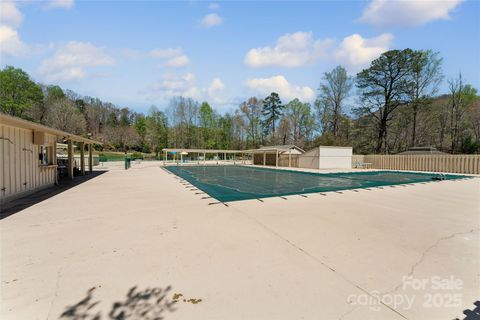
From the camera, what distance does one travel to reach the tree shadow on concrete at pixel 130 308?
1.84 meters

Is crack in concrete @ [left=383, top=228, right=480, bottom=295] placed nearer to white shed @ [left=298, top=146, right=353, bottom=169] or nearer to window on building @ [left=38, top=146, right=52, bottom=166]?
window on building @ [left=38, top=146, right=52, bottom=166]

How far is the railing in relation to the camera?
16.1 m

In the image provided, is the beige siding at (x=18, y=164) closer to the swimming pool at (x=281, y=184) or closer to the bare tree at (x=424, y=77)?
the swimming pool at (x=281, y=184)

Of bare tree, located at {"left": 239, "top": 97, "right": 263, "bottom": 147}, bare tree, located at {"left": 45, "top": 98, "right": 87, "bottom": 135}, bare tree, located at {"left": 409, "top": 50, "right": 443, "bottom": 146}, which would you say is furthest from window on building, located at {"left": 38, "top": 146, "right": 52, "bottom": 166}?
bare tree, located at {"left": 239, "top": 97, "right": 263, "bottom": 147}

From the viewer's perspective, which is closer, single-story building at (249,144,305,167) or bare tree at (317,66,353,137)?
single-story building at (249,144,305,167)

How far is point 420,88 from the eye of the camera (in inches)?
984

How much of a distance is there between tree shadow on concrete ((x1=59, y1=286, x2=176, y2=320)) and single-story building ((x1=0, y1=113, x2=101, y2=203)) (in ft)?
19.6

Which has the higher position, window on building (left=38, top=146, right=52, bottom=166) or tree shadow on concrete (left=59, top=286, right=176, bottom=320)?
window on building (left=38, top=146, right=52, bottom=166)

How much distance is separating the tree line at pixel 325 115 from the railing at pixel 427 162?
6.55m

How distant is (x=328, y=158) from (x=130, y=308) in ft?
73.3

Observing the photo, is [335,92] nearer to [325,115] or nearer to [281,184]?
[325,115]

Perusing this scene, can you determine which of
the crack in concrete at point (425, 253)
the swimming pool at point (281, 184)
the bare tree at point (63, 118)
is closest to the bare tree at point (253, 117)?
the bare tree at point (63, 118)

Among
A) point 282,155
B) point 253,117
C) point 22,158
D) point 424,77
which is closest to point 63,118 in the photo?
point 253,117

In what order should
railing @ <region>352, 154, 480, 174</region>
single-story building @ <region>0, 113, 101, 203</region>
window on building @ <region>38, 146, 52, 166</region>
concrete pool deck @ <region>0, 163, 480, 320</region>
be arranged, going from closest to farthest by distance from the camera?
concrete pool deck @ <region>0, 163, 480, 320</region>, single-story building @ <region>0, 113, 101, 203</region>, window on building @ <region>38, 146, 52, 166</region>, railing @ <region>352, 154, 480, 174</region>
